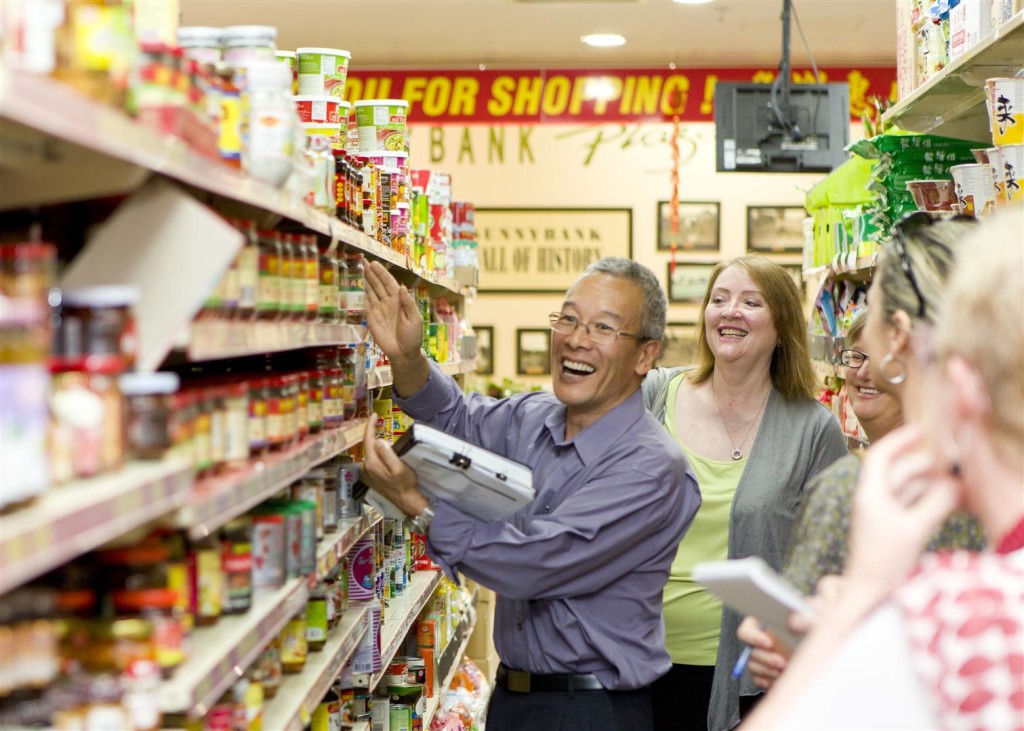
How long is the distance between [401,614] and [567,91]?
240 inches

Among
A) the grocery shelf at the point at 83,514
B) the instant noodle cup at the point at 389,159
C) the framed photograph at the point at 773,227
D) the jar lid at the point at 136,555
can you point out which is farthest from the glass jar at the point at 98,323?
the framed photograph at the point at 773,227

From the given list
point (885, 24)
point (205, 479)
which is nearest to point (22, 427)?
point (205, 479)

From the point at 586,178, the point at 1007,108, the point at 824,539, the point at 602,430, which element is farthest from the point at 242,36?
the point at 586,178

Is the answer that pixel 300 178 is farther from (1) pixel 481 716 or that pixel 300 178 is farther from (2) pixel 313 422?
(1) pixel 481 716

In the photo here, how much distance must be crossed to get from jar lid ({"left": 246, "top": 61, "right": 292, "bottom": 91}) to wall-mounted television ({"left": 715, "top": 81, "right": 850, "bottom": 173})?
16.7 ft

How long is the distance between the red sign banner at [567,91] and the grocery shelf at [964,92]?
4.87 meters

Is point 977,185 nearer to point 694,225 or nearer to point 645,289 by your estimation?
point 645,289

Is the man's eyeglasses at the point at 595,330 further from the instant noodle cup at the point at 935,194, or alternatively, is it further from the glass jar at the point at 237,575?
the glass jar at the point at 237,575

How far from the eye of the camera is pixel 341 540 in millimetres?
2475

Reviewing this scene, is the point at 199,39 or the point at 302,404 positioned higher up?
the point at 199,39

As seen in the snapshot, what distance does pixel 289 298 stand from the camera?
6.83 feet

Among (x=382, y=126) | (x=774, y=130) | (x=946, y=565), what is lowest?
(x=946, y=565)

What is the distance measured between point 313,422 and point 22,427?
3.90 ft

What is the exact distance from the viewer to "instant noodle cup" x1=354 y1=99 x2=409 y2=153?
11.5 feet
